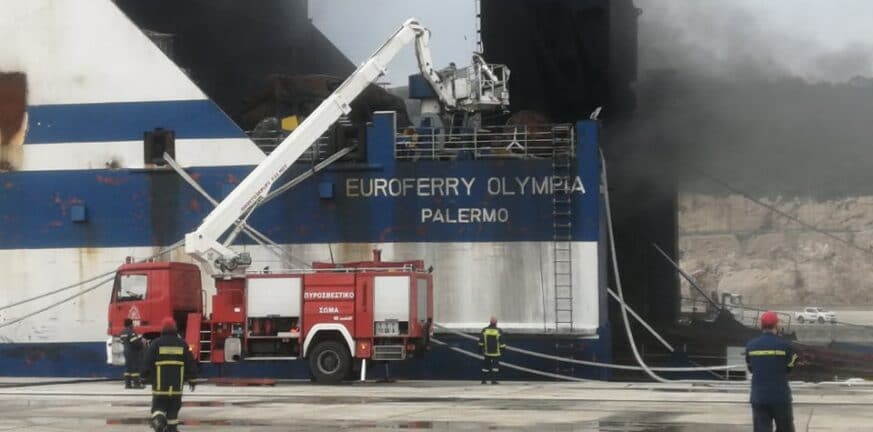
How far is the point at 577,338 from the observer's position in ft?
92.5

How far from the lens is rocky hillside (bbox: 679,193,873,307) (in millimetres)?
41312

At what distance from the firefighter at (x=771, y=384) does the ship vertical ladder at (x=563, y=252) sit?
1462 cm

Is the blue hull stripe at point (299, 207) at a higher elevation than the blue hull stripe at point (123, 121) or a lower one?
lower

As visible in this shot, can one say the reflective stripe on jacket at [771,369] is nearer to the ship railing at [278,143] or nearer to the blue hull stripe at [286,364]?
the blue hull stripe at [286,364]

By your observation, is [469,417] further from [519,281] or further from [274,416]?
[519,281]

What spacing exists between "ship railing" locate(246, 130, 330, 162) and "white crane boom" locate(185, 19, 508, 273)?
108 centimetres

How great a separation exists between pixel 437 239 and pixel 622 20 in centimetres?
1149

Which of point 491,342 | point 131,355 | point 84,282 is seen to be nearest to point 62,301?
point 84,282

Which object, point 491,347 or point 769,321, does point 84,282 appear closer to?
point 491,347

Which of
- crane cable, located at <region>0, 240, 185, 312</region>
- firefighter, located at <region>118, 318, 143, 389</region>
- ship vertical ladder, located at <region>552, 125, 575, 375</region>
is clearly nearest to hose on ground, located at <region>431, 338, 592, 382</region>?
ship vertical ladder, located at <region>552, 125, 575, 375</region>

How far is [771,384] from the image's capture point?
1337 cm

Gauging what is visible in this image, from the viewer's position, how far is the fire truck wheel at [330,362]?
26.0 metres

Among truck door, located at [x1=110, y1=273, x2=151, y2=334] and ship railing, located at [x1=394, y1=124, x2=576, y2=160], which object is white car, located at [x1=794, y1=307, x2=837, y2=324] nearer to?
ship railing, located at [x1=394, y1=124, x2=576, y2=160]

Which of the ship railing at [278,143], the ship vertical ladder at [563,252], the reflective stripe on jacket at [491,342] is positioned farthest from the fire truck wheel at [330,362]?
the ship railing at [278,143]
